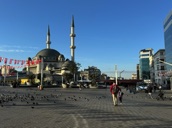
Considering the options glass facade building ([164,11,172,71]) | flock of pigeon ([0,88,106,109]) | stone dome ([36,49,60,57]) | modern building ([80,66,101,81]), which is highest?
stone dome ([36,49,60,57])

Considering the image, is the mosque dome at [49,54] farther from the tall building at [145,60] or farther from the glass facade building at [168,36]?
the glass facade building at [168,36]

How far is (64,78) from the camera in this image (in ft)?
435

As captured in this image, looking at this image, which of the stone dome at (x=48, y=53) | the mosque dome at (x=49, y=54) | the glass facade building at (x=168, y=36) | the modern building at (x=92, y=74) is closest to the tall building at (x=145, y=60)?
the modern building at (x=92, y=74)

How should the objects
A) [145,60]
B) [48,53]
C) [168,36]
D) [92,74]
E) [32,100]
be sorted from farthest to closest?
[48,53] → [145,60] → [92,74] → [168,36] → [32,100]

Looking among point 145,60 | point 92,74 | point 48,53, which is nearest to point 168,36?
point 92,74

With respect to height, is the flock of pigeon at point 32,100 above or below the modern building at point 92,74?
below

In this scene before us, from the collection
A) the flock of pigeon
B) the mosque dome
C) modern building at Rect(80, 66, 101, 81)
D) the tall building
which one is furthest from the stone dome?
the flock of pigeon

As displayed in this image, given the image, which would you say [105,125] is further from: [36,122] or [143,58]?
[143,58]

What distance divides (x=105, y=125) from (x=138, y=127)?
4.02 feet

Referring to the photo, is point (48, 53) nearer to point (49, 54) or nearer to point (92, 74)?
point (49, 54)

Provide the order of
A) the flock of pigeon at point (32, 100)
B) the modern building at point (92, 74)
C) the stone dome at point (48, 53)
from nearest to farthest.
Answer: the flock of pigeon at point (32, 100)
the modern building at point (92, 74)
the stone dome at point (48, 53)

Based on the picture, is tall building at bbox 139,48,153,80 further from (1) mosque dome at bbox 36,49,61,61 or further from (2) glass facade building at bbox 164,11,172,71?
(2) glass facade building at bbox 164,11,172,71

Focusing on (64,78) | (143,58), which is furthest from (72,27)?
(143,58)

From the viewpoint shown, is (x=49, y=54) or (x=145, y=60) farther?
(x=49, y=54)
